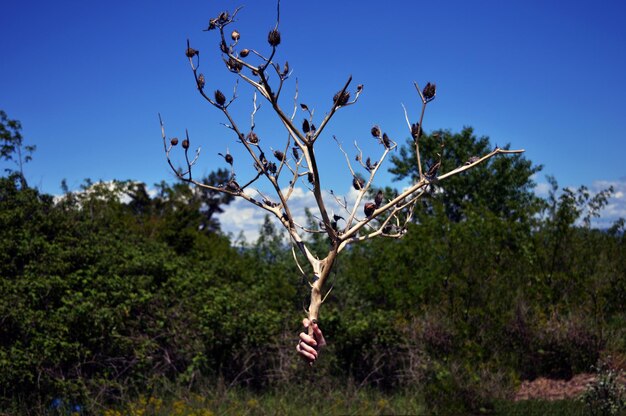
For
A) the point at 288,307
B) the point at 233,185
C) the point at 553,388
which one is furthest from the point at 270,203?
the point at 553,388

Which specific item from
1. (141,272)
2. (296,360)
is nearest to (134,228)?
(141,272)

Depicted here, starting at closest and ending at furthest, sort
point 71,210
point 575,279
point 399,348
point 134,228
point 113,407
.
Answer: point 113,407
point 399,348
point 71,210
point 575,279
point 134,228

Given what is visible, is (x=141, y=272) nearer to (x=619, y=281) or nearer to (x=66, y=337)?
(x=66, y=337)

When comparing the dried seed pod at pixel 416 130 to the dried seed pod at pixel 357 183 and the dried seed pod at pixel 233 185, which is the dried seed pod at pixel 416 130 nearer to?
the dried seed pod at pixel 357 183

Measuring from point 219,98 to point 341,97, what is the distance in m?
0.70

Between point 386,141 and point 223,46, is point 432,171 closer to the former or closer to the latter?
point 386,141

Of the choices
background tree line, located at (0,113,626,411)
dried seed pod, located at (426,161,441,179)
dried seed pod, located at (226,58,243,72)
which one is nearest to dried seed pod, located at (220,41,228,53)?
dried seed pod, located at (226,58,243,72)

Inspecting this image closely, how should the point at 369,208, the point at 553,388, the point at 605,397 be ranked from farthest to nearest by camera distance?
the point at 553,388 < the point at 605,397 < the point at 369,208

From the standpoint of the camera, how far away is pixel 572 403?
9750 millimetres

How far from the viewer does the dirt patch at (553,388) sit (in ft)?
35.0

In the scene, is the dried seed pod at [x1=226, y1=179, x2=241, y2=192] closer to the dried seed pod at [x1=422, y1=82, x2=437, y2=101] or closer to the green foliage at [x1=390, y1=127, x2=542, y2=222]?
the dried seed pod at [x1=422, y1=82, x2=437, y2=101]

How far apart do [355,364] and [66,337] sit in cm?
424

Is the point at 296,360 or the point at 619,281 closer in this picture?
the point at 296,360

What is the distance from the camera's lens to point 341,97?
3602 mm
